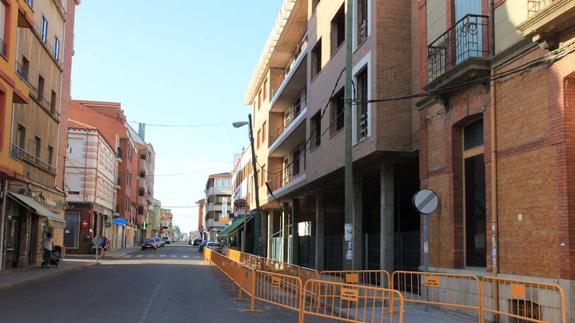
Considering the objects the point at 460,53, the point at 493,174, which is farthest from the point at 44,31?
the point at 493,174

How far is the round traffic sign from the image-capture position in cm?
1277

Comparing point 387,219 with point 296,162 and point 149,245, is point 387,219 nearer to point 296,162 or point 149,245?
point 296,162

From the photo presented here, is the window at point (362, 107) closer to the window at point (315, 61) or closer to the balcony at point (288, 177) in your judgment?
the window at point (315, 61)

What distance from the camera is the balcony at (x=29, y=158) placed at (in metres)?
24.6

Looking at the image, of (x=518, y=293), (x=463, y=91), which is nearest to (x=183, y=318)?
(x=518, y=293)

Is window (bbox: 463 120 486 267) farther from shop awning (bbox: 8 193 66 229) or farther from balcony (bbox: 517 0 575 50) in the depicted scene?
shop awning (bbox: 8 193 66 229)

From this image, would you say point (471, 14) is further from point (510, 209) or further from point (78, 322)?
point (78, 322)

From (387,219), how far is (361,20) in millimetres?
6767

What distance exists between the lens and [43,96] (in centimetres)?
2994

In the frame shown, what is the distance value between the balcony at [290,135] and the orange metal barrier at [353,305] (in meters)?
15.6

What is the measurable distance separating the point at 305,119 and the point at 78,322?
18568 millimetres

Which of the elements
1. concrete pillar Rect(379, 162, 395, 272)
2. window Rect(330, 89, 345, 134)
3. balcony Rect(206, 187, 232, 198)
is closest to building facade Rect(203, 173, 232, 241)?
balcony Rect(206, 187, 232, 198)

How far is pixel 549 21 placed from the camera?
984cm

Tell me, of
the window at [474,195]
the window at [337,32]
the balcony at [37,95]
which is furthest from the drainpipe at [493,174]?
the balcony at [37,95]
